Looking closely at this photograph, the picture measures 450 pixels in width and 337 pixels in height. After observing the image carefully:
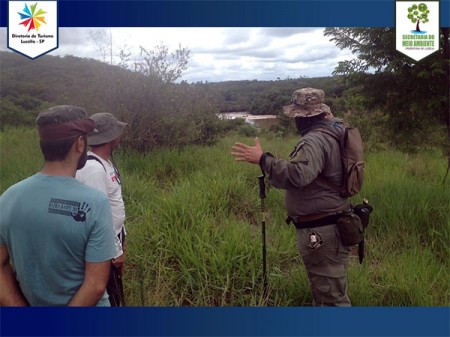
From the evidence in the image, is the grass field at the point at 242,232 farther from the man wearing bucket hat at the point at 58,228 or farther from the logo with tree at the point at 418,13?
the logo with tree at the point at 418,13

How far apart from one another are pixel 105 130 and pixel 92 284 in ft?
3.61

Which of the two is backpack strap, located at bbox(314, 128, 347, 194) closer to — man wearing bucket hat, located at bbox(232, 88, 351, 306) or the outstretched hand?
man wearing bucket hat, located at bbox(232, 88, 351, 306)

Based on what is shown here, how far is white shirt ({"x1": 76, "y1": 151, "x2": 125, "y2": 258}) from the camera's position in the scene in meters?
2.19

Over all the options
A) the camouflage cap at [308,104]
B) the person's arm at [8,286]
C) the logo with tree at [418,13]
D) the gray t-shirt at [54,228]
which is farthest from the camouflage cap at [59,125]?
the logo with tree at [418,13]

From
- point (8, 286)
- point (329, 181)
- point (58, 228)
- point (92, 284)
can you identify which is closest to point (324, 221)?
point (329, 181)

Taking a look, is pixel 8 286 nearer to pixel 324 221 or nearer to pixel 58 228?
pixel 58 228

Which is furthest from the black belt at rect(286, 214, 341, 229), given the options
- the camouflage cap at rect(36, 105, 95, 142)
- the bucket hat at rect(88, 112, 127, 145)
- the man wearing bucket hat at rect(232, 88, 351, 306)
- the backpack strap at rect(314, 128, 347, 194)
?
the camouflage cap at rect(36, 105, 95, 142)

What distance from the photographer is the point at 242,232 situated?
321 centimetres

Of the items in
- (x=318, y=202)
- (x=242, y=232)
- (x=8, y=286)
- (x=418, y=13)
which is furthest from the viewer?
(x=242, y=232)

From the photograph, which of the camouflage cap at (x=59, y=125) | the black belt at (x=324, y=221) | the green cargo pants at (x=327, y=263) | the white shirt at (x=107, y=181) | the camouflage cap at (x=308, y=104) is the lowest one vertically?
the green cargo pants at (x=327, y=263)

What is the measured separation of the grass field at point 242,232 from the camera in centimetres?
282

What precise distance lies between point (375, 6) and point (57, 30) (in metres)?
1.74

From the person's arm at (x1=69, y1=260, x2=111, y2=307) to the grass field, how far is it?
80 centimetres

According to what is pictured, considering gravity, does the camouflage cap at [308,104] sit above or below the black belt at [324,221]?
above
